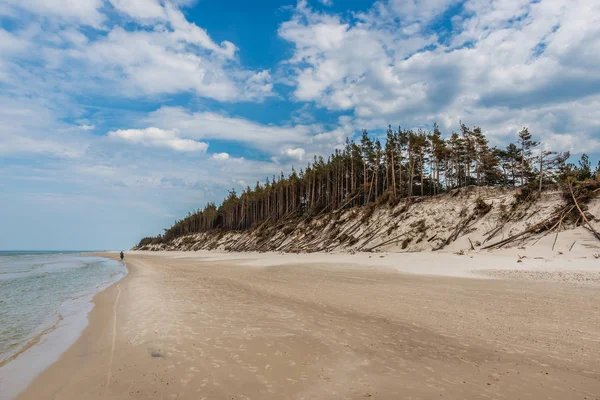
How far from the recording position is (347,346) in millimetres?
6320

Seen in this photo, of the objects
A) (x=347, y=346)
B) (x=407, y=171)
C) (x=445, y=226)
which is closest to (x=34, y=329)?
(x=347, y=346)

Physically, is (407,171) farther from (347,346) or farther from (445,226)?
(347,346)

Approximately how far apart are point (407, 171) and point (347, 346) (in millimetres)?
48594

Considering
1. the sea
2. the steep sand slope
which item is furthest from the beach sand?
the steep sand slope

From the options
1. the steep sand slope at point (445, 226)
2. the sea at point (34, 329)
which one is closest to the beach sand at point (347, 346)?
the sea at point (34, 329)

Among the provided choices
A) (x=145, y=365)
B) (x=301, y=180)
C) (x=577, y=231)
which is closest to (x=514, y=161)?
(x=577, y=231)

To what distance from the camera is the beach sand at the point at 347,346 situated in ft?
15.1

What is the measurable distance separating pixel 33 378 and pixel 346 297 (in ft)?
28.2

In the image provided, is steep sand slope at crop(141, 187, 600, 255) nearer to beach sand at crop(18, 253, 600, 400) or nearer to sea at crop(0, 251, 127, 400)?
beach sand at crop(18, 253, 600, 400)

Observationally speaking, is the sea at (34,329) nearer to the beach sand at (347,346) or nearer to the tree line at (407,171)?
the beach sand at (347,346)

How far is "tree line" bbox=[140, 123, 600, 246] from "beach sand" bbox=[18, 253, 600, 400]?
84.5ft

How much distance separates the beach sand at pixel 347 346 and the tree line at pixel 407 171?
25759 mm

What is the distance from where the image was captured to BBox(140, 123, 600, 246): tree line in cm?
4008

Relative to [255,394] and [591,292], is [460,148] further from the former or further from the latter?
[255,394]
